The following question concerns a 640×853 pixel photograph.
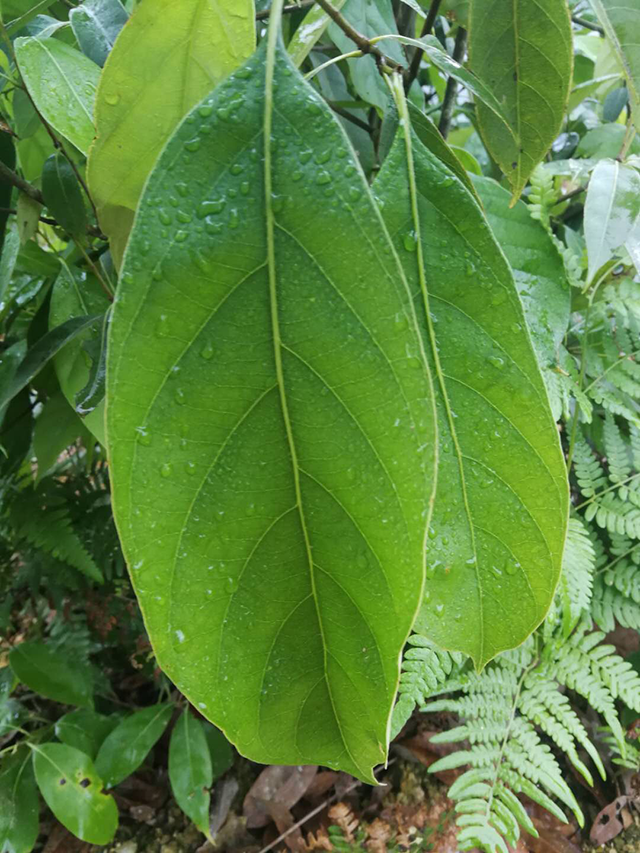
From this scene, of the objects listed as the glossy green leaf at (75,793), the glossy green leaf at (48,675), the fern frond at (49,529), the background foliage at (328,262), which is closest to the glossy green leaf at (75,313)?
the background foliage at (328,262)

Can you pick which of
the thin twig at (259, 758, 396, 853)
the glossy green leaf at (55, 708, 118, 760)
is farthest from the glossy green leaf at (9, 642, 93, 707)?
the thin twig at (259, 758, 396, 853)

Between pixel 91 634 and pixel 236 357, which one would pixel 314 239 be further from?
pixel 91 634

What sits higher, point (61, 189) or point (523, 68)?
point (523, 68)

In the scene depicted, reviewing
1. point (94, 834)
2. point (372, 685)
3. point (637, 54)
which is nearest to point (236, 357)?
point (372, 685)

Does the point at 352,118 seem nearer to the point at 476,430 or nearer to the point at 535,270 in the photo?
the point at 535,270

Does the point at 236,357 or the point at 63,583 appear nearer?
the point at 236,357

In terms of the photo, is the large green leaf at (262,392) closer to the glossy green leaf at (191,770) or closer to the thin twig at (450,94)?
the thin twig at (450,94)

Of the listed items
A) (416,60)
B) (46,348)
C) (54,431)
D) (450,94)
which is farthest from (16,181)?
(450,94)
